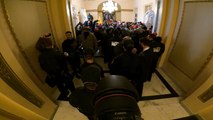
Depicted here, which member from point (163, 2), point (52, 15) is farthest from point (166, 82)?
point (52, 15)

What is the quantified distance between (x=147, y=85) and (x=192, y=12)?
6.02ft

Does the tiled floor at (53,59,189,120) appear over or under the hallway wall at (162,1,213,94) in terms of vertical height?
under

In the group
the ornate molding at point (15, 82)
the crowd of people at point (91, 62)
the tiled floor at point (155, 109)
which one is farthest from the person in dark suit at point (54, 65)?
the ornate molding at point (15, 82)

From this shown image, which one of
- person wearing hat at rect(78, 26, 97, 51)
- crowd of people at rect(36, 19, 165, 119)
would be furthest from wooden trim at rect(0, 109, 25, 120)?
person wearing hat at rect(78, 26, 97, 51)

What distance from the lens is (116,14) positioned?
12195mm

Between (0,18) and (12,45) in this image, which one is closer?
(0,18)

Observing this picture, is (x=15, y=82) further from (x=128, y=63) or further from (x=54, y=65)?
(x=128, y=63)

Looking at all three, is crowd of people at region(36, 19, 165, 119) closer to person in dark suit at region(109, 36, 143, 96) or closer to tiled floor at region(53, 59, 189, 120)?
person in dark suit at region(109, 36, 143, 96)

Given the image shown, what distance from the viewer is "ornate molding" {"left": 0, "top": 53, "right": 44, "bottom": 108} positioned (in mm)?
1262

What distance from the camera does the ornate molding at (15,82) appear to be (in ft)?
4.14

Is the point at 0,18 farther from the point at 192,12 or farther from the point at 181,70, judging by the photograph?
the point at 181,70

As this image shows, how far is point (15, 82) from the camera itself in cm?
138

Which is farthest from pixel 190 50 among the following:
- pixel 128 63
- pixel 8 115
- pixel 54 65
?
pixel 8 115

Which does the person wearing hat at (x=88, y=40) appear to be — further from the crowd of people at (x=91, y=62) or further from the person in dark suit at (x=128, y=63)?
the person in dark suit at (x=128, y=63)
